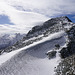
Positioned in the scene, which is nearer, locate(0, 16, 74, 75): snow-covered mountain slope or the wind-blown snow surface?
the wind-blown snow surface

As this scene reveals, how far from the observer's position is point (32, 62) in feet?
135

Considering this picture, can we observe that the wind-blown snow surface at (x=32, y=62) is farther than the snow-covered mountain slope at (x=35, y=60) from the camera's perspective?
No

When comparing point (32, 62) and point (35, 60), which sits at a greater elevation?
point (32, 62)

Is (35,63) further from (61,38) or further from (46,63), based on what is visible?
(61,38)

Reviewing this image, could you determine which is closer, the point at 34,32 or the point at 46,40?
the point at 46,40

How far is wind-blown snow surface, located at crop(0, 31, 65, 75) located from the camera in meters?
36.1

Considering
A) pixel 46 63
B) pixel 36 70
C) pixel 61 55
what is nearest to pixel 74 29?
pixel 61 55

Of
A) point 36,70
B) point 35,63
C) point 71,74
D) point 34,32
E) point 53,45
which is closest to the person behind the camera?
point 71,74

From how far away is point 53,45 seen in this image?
52.0 m

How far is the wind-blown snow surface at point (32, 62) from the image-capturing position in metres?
36.1

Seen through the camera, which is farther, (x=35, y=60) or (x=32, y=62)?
(x=35, y=60)

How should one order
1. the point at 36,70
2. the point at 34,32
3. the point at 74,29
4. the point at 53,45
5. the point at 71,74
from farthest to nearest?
the point at 34,32 < the point at 74,29 < the point at 53,45 < the point at 36,70 < the point at 71,74

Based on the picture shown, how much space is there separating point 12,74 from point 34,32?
46931 mm

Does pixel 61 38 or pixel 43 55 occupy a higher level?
pixel 61 38
